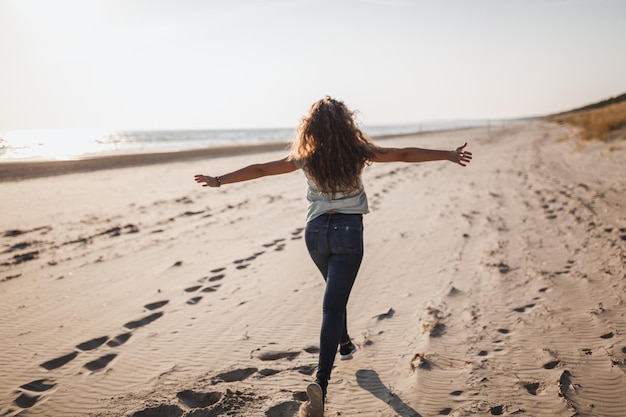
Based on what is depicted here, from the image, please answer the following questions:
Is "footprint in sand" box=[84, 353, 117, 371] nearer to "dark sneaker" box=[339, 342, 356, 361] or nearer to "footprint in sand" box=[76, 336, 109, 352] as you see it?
"footprint in sand" box=[76, 336, 109, 352]

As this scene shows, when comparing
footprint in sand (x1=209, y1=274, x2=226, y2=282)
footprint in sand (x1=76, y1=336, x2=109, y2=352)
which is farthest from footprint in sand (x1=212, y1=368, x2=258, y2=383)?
footprint in sand (x1=209, y1=274, x2=226, y2=282)

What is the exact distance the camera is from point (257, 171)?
308 centimetres

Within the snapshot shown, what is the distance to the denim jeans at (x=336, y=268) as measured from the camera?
2.83 meters

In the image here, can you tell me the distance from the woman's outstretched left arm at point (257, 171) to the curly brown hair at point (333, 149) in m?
0.08

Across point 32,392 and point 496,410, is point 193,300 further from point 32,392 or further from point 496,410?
point 496,410

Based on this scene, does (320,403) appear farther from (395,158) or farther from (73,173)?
(73,173)

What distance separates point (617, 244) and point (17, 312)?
735cm

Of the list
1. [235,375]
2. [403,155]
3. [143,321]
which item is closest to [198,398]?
[235,375]

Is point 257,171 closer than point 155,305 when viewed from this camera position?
Yes

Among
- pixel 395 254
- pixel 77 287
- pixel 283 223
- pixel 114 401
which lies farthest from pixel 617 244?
pixel 77 287

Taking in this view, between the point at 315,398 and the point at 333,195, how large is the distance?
1282 mm

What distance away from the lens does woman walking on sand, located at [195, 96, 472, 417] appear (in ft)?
9.30

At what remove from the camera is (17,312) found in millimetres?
4809

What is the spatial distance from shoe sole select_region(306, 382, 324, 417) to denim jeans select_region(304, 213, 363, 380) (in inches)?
3.4
